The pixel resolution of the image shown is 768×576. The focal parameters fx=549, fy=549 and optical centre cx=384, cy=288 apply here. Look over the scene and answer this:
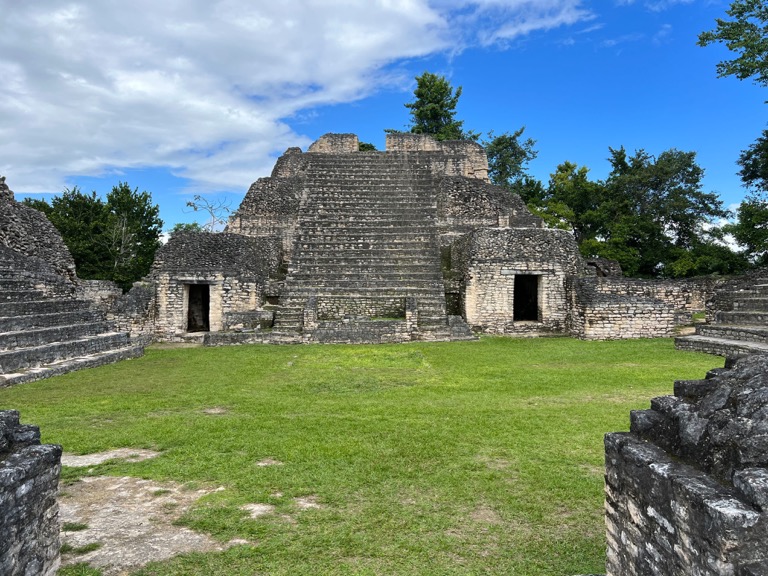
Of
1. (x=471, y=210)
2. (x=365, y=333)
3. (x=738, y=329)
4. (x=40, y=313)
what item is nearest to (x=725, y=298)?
(x=738, y=329)

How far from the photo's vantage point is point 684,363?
9367 mm

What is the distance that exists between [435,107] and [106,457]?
31416 mm

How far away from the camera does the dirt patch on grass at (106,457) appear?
14.9 feet

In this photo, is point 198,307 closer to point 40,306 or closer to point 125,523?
point 40,306

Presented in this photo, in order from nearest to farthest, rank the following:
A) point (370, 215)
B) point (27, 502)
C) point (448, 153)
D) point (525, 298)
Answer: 1. point (27, 502)
2. point (370, 215)
3. point (525, 298)
4. point (448, 153)

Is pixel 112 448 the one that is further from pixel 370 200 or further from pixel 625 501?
pixel 370 200

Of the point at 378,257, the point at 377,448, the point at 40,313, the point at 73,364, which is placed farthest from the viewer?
the point at 378,257

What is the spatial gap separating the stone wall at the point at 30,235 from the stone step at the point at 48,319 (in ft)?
9.52

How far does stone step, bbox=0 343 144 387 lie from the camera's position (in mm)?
8320

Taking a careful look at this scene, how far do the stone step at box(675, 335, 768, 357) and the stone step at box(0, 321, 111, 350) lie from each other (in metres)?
12.0

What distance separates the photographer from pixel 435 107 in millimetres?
33062

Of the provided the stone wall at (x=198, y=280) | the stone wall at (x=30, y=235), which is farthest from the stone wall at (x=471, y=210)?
the stone wall at (x=30, y=235)

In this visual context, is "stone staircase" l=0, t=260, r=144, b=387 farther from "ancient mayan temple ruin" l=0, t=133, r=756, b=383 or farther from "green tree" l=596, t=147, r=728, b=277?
"green tree" l=596, t=147, r=728, b=277

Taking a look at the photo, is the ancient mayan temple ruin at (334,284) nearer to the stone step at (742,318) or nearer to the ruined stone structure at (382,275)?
the ruined stone structure at (382,275)
